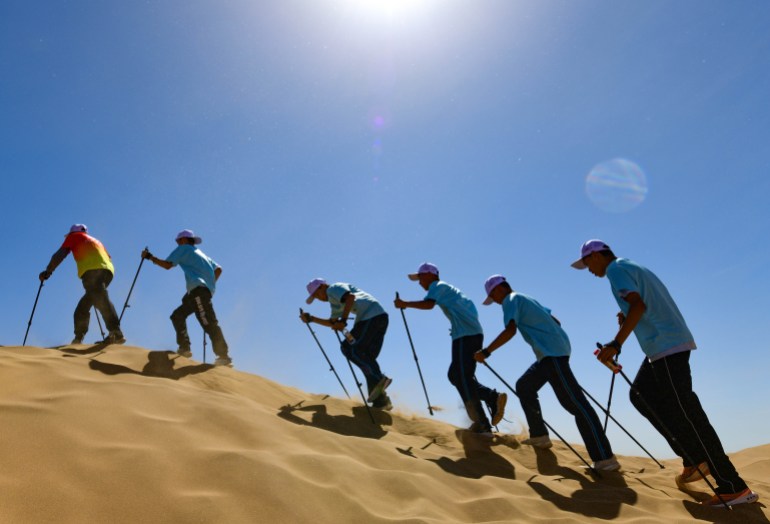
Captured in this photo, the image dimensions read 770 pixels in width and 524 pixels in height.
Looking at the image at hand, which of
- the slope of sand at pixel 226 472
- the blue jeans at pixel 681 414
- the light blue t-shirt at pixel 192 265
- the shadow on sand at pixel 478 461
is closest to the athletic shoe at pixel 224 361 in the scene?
the light blue t-shirt at pixel 192 265

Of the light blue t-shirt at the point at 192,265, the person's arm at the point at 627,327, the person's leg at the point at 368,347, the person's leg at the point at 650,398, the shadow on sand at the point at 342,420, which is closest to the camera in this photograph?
the person's arm at the point at 627,327

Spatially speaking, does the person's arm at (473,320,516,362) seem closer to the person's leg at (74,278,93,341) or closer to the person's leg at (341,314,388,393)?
the person's leg at (341,314,388,393)

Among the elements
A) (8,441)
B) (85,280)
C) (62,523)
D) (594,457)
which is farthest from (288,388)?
(62,523)

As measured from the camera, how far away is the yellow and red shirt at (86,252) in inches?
289

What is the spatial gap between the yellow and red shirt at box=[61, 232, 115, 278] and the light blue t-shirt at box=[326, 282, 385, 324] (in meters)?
3.43

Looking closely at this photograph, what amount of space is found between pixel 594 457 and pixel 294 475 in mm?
3372

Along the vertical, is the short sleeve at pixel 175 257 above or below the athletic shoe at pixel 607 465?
above

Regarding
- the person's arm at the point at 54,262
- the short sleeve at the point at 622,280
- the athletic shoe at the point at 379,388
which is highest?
the person's arm at the point at 54,262

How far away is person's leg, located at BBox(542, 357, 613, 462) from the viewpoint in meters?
4.85

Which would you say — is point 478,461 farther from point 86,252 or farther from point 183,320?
point 86,252

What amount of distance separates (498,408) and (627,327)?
216cm

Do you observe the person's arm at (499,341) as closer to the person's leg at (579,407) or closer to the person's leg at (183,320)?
the person's leg at (579,407)

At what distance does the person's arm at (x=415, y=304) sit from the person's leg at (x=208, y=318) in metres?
2.96

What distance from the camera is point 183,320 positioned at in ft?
24.8
